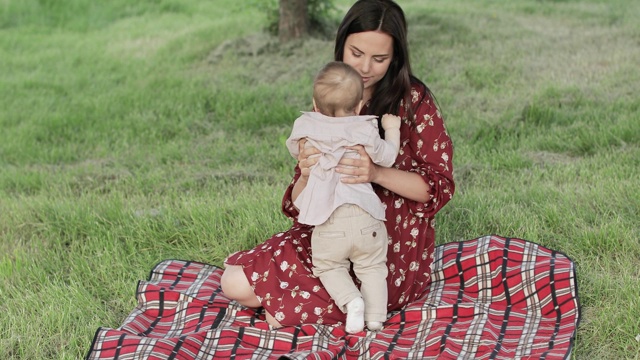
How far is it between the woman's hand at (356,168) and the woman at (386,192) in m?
0.07

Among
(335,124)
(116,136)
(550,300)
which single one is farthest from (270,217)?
(116,136)

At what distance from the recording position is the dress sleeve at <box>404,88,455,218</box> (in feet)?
11.3

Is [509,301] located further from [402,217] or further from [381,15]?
[381,15]

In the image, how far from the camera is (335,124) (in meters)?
3.16

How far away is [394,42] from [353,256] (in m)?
0.91

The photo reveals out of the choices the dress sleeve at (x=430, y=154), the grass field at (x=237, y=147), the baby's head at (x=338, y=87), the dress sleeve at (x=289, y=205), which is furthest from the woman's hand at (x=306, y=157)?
the grass field at (x=237, y=147)

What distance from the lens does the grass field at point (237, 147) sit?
12.5 ft

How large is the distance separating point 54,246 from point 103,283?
50 centimetres

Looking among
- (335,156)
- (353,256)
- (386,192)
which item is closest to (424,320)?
(353,256)

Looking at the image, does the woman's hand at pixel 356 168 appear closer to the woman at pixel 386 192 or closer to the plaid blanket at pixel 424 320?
the woman at pixel 386 192

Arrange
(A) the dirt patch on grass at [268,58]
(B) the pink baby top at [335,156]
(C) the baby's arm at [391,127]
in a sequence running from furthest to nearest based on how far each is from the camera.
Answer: (A) the dirt patch on grass at [268,58] < (C) the baby's arm at [391,127] < (B) the pink baby top at [335,156]

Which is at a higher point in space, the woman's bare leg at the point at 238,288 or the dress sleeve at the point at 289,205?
the dress sleeve at the point at 289,205

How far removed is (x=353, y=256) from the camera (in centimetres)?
326

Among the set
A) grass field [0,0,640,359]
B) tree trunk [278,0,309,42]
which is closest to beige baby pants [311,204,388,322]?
grass field [0,0,640,359]
